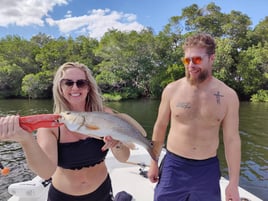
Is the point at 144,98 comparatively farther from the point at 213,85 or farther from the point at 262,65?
the point at 213,85

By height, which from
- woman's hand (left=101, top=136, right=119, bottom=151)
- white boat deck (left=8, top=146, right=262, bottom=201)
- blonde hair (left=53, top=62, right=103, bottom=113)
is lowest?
white boat deck (left=8, top=146, right=262, bottom=201)

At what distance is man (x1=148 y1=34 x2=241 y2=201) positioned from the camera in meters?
2.42

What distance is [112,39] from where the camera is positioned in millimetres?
31562

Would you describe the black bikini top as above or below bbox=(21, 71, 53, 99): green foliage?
above

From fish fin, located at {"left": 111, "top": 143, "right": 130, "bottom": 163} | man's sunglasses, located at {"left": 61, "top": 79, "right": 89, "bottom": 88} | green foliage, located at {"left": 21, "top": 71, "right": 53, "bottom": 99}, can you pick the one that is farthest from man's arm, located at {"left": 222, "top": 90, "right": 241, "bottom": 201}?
green foliage, located at {"left": 21, "top": 71, "right": 53, "bottom": 99}

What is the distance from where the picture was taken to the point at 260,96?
2675 centimetres

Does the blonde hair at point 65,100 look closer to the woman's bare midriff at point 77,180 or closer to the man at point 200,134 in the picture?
the woman's bare midriff at point 77,180

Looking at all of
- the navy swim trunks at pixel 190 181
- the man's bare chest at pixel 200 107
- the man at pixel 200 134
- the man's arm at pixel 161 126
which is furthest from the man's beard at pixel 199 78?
the navy swim trunks at pixel 190 181

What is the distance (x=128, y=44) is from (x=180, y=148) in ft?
96.5

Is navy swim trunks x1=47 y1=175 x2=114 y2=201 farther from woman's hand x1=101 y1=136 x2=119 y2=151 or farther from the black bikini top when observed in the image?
woman's hand x1=101 y1=136 x2=119 y2=151

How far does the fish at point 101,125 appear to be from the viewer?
154cm

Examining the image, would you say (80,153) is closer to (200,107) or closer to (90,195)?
(90,195)

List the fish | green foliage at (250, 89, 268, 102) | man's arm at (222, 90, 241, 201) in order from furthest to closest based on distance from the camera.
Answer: green foliage at (250, 89, 268, 102) → man's arm at (222, 90, 241, 201) → the fish

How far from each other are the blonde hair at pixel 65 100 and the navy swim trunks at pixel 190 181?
3.04ft
